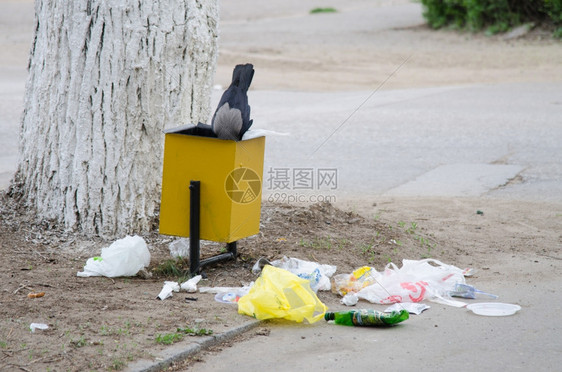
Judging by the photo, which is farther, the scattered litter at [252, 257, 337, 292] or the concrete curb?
the scattered litter at [252, 257, 337, 292]

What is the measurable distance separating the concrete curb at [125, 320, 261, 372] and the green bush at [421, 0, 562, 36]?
2435 centimetres

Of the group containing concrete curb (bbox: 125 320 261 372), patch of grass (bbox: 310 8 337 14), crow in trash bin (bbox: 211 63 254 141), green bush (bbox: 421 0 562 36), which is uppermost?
patch of grass (bbox: 310 8 337 14)

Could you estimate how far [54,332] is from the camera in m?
4.11

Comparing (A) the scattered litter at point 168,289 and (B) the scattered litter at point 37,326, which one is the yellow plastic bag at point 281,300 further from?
(B) the scattered litter at point 37,326

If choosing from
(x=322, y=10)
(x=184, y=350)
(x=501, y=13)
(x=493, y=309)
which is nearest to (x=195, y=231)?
(x=184, y=350)

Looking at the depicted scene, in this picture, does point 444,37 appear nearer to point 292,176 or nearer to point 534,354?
point 292,176

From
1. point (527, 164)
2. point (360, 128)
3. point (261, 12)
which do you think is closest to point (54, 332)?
point (527, 164)

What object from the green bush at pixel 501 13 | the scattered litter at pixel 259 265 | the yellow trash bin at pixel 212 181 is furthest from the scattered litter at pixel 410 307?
the green bush at pixel 501 13

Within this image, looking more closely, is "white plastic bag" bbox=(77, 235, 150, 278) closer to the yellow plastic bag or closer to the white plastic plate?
the yellow plastic bag

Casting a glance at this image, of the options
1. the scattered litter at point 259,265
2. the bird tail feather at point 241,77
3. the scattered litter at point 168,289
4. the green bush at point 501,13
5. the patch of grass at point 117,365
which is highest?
the green bush at point 501,13

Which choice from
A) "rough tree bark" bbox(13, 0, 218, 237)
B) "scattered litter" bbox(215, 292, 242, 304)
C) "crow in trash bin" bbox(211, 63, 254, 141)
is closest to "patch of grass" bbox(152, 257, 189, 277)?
"scattered litter" bbox(215, 292, 242, 304)

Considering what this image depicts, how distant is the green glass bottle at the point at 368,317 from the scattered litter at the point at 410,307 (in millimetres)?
222

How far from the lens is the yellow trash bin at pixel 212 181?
496 centimetres

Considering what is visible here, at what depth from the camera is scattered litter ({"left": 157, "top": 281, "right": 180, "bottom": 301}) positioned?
15.7ft
